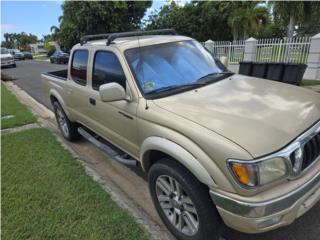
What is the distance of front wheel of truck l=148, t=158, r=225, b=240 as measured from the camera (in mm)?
2232

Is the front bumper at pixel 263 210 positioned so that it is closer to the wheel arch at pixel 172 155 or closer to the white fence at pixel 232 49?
the wheel arch at pixel 172 155

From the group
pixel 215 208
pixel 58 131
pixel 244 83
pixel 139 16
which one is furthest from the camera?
pixel 139 16

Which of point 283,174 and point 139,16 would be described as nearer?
point 283,174

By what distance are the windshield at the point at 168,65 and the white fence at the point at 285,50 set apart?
9.76 metres

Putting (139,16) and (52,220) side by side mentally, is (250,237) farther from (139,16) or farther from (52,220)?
(139,16)

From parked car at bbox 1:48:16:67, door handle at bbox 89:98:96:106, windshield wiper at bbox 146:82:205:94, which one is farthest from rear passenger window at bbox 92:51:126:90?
parked car at bbox 1:48:16:67

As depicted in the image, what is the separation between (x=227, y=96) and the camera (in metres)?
2.70

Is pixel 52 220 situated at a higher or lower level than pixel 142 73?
lower

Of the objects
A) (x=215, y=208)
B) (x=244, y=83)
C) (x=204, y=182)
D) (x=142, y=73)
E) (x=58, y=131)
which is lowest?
(x=58, y=131)

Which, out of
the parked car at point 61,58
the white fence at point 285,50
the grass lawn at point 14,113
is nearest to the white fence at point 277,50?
the white fence at point 285,50

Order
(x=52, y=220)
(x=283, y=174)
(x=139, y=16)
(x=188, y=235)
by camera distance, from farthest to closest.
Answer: (x=139, y=16) < (x=52, y=220) < (x=188, y=235) < (x=283, y=174)

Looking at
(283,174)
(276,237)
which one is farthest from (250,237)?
(283,174)

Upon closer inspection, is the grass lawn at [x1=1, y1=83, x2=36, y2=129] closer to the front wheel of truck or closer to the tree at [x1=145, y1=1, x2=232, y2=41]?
the front wheel of truck

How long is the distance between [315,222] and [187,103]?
1779 mm
